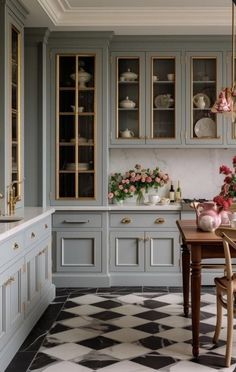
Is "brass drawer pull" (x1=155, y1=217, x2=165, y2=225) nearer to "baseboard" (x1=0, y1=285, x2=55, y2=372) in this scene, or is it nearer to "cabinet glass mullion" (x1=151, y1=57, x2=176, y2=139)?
"cabinet glass mullion" (x1=151, y1=57, x2=176, y2=139)

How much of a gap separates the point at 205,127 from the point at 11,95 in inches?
85.0

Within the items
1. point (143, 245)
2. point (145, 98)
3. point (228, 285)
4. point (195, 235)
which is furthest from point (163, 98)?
point (228, 285)

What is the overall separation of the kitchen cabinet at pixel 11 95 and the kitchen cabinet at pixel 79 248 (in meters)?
0.85

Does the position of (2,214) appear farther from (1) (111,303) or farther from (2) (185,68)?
(2) (185,68)

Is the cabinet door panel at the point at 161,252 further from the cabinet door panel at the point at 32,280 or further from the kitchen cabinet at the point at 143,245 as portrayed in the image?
the cabinet door panel at the point at 32,280

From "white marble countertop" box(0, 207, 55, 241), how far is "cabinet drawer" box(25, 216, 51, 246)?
61 mm

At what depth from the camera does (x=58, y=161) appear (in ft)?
18.0

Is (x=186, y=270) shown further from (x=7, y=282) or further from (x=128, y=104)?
(x=128, y=104)

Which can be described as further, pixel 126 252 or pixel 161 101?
pixel 161 101

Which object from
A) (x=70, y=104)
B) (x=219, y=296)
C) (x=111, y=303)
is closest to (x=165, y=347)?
(x=219, y=296)

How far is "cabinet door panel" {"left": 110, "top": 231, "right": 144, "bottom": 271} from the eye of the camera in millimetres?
5527

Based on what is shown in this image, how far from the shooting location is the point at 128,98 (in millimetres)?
5672

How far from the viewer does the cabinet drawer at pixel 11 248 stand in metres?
3.15

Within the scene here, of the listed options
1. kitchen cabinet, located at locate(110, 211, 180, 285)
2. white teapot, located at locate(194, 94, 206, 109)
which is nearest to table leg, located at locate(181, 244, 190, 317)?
kitchen cabinet, located at locate(110, 211, 180, 285)
